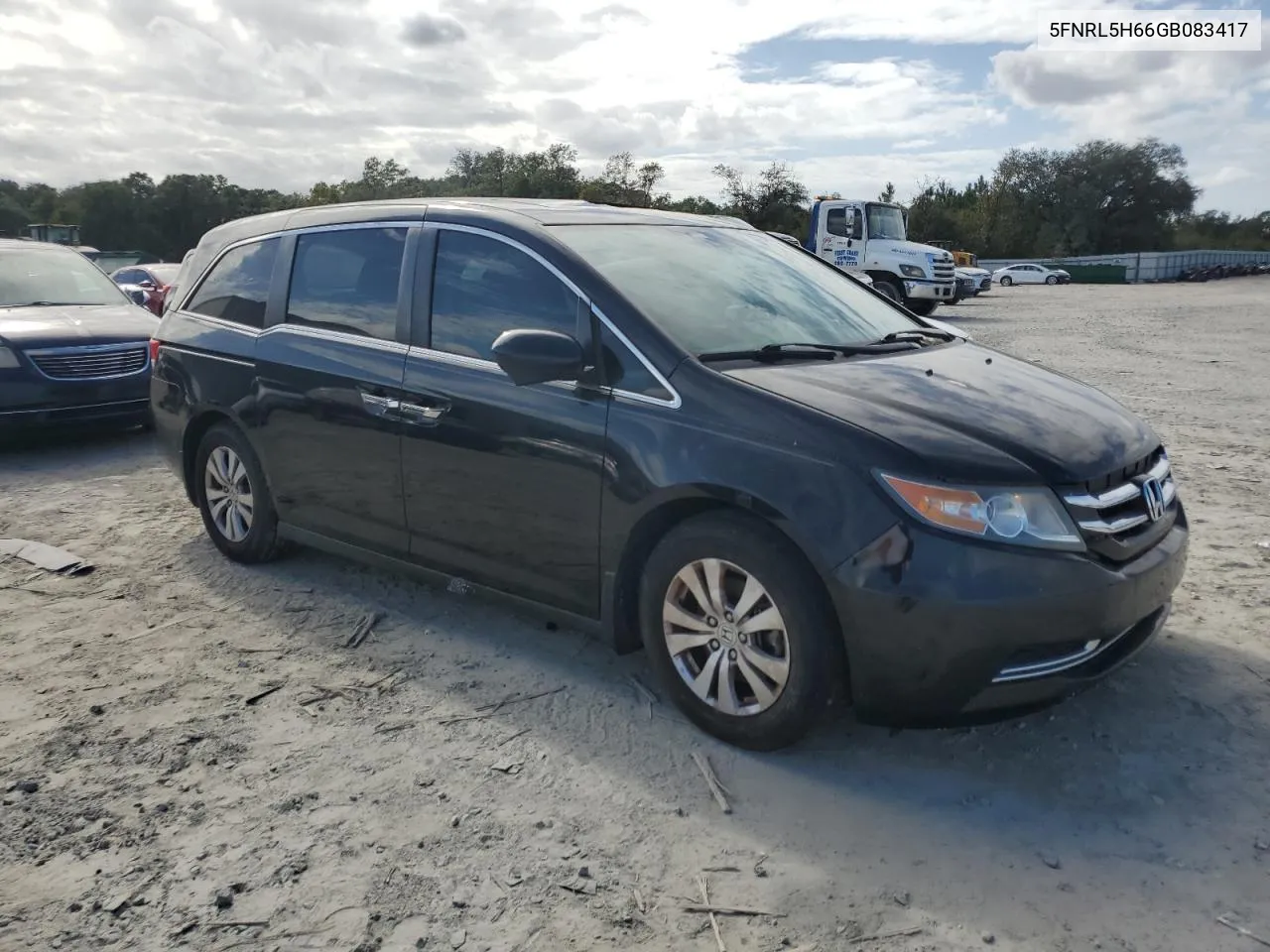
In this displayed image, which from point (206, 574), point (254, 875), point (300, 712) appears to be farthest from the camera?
point (206, 574)

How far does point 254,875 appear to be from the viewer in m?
2.88

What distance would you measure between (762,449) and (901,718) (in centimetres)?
91

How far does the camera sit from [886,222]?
2323 cm

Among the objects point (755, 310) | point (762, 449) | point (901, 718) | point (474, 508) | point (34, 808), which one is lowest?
point (34, 808)

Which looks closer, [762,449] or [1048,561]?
[1048,561]

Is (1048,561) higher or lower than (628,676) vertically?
higher

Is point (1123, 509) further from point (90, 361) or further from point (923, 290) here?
point (923, 290)

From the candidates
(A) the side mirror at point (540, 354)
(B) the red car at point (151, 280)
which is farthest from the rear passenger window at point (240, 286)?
(B) the red car at point (151, 280)

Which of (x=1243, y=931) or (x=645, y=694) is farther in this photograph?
(x=645, y=694)

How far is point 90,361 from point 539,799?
7.04 meters

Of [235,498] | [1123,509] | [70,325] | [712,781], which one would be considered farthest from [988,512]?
[70,325]

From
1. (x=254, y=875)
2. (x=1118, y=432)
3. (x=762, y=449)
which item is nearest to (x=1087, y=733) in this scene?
(x=1118, y=432)

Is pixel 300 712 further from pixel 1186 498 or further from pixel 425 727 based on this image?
pixel 1186 498

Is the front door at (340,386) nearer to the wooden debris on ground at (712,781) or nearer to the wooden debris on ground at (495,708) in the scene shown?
the wooden debris on ground at (495,708)
